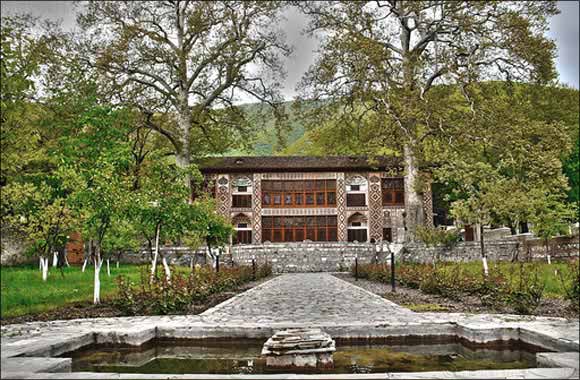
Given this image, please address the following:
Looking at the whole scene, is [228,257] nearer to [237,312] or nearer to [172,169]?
[172,169]

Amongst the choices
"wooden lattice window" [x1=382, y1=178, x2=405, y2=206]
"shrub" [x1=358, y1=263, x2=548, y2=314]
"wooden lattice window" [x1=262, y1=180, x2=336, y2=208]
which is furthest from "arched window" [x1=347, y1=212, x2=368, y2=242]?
"shrub" [x1=358, y1=263, x2=548, y2=314]

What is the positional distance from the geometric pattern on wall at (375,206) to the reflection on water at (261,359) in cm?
3229

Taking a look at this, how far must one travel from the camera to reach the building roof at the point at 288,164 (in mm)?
38531

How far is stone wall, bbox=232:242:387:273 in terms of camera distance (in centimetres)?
3006

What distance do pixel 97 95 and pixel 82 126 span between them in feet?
12.4

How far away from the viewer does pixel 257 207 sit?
39.0 meters

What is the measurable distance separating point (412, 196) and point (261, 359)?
22.8 metres

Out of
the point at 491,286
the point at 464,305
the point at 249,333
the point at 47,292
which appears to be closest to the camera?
the point at 249,333

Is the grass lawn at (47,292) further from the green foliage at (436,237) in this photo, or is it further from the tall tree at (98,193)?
the green foliage at (436,237)

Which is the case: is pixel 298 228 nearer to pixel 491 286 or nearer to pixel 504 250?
pixel 504 250

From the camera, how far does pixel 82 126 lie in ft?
76.4

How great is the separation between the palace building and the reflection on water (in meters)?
→ 32.2

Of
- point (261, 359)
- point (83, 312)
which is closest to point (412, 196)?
point (83, 312)

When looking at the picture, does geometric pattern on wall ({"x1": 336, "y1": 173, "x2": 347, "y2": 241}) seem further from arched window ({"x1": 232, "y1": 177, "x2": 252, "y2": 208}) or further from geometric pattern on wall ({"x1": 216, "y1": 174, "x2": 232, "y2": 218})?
geometric pattern on wall ({"x1": 216, "y1": 174, "x2": 232, "y2": 218})
